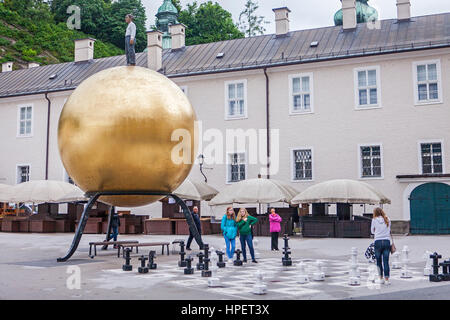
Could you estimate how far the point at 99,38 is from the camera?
78.8 metres

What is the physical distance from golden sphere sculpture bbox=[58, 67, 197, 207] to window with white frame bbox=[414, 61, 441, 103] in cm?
1850

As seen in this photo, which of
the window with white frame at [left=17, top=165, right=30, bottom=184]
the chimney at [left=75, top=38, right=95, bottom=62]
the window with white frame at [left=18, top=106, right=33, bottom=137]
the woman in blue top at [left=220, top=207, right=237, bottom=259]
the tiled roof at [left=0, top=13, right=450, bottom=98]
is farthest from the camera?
the chimney at [left=75, top=38, right=95, bottom=62]

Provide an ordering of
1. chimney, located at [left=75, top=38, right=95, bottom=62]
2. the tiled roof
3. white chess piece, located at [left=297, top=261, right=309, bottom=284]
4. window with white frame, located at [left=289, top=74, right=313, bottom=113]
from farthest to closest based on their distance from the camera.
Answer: chimney, located at [left=75, top=38, right=95, bottom=62], window with white frame, located at [left=289, top=74, right=313, bottom=113], the tiled roof, white chess piece, located at [left=297, top=261, right=309, bottom=284]

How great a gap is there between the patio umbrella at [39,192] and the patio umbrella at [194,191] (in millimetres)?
6104

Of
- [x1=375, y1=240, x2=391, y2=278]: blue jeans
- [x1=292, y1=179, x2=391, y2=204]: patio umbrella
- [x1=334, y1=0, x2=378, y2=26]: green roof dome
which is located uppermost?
[x1=334, y1=0, x2=378, y2=26]: green roof dome

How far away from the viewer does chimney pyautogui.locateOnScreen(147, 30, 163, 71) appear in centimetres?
3547

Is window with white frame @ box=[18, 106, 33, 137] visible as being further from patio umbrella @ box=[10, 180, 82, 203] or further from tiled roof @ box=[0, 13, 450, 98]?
patio umbrella @ box=[10, 180, 82, 203]

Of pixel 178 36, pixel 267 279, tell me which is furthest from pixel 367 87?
pixel 267 279

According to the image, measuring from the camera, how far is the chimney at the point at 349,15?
31.8 meters

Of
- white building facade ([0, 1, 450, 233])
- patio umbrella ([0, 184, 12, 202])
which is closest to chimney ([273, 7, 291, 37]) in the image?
white building facade ([0, 1, 450, 233])

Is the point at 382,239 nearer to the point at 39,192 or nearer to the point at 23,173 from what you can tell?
the point at 39,192

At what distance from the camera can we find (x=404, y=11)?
31219mm

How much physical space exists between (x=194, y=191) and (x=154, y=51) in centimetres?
1278

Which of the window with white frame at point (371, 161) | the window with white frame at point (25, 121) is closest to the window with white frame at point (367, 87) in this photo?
the window with white frame at point (371, 161)
